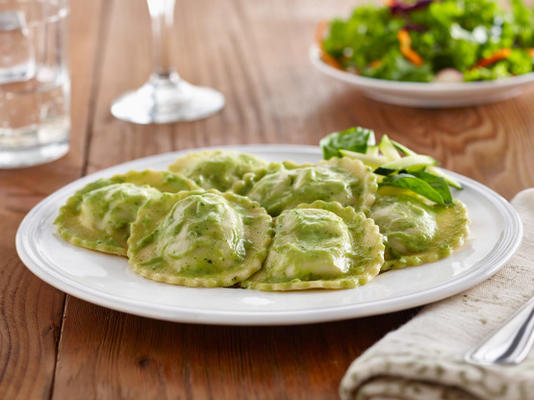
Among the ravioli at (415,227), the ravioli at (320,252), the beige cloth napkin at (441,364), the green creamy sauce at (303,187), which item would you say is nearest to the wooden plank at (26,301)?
the ravioli at (320,252)

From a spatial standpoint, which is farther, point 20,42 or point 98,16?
point 98,16

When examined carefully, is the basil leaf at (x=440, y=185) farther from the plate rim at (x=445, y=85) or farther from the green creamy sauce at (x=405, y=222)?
the plate rim at (x=445, y=85)

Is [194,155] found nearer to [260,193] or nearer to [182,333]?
[260,193]

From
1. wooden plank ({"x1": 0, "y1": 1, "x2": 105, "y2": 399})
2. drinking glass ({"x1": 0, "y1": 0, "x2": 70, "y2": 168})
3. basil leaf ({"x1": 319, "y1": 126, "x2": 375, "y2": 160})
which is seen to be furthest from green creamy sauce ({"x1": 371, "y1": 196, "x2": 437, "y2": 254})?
drinking glass ({"x1": 0, "y1": 0, "x2": 70, "y2": 168})

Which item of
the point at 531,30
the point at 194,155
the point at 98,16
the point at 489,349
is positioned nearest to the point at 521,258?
the point at 489,349

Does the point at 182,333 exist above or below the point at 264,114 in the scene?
above

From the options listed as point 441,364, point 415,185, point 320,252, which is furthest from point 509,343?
point 415,185

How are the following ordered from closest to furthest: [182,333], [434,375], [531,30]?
[434,375] < [182,333] < [531,30]
